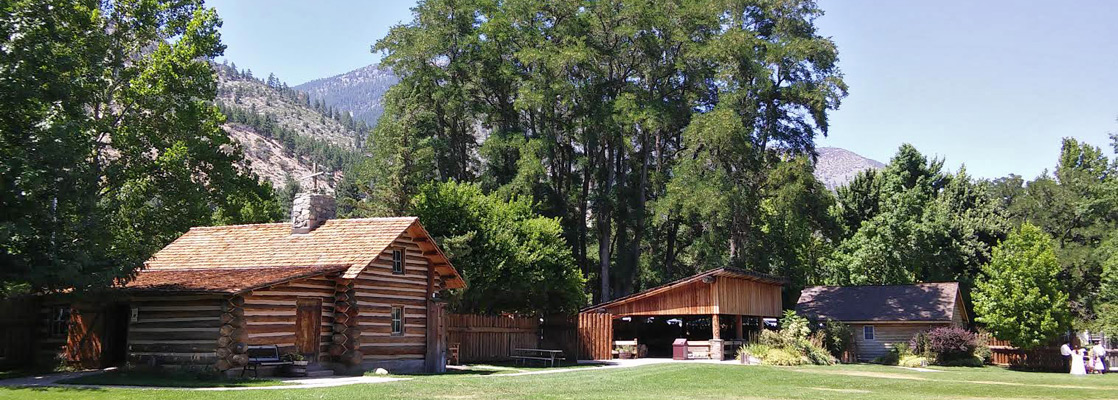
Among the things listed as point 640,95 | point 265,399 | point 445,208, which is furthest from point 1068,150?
point 265,399

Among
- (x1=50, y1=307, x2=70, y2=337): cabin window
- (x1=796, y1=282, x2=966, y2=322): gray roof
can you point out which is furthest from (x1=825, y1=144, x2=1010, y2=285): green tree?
(x1=50, y1=307, x2=70, y2=337): cabin window

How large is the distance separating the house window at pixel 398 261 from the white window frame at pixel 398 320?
45.2 inches

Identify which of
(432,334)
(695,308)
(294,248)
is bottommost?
(432,334)

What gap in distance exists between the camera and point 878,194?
184 feet

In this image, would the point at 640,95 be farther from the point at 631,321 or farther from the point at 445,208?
the point at 445,208

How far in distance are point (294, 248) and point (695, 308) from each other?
19276 millimetres

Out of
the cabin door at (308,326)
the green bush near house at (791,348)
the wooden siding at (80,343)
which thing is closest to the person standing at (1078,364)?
the green bush near house at (791,348)

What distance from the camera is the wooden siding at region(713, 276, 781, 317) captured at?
4006cm

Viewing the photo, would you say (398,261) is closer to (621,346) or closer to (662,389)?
(662,389)

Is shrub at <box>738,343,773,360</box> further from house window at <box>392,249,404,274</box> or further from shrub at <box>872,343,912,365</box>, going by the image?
house window at <box>392,249,404,274</box>

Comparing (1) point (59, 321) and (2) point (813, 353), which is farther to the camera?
(2) point (813, 353)

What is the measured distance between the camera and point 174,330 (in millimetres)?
23141

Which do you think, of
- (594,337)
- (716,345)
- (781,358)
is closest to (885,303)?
(716,345)

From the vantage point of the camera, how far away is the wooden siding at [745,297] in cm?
4006
